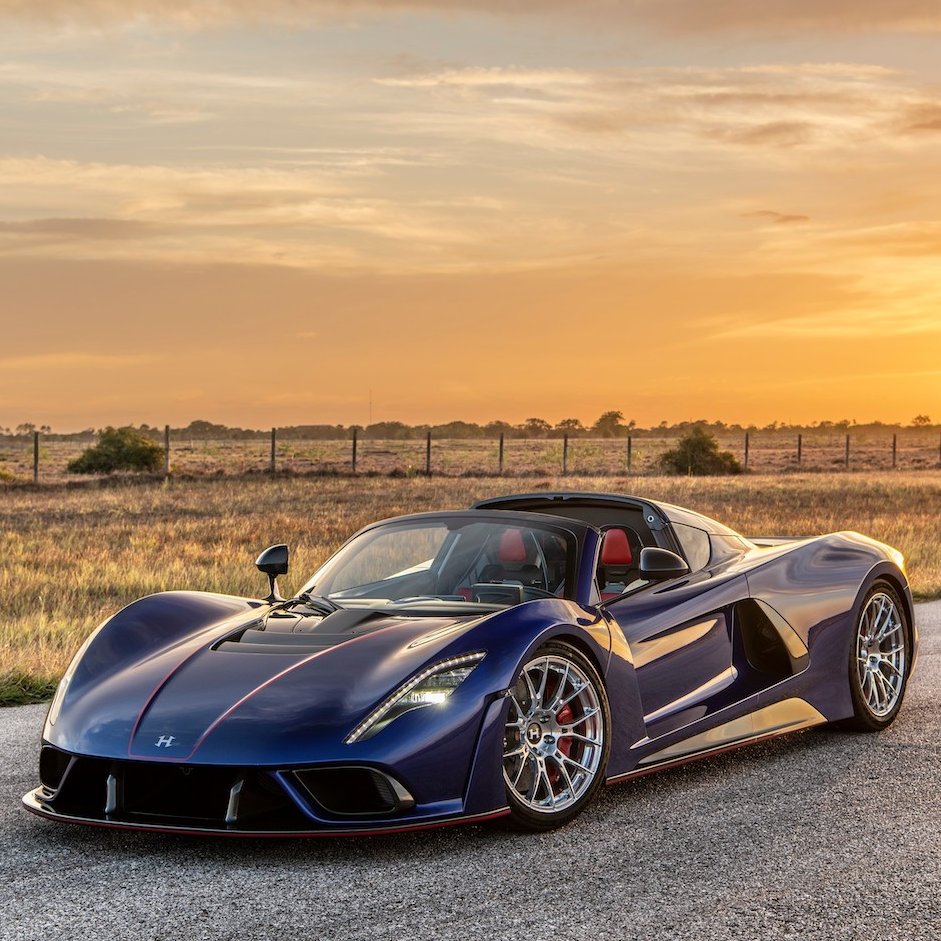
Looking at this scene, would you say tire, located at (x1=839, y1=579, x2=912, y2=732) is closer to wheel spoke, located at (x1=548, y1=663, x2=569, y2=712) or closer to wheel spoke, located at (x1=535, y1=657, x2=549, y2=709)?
→ wheel spoke, located at (x1=548, y1=663, x2=569, y2=712)

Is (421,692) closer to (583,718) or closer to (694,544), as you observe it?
(583,718)

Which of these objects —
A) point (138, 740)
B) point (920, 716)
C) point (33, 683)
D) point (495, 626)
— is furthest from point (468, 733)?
point (33, 683)

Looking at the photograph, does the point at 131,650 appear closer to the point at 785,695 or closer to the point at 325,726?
the point at 325,726

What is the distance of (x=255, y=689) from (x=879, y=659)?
12.8 feet

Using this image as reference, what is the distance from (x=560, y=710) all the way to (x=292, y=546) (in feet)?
53.0

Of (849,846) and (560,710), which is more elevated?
(560,710)

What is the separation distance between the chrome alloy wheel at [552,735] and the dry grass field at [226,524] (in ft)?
16.5

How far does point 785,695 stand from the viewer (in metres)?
6.94

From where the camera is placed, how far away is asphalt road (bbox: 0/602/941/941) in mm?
4375

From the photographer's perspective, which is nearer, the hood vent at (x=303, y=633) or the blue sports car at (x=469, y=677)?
the blue sports car at (x=469, y=677)

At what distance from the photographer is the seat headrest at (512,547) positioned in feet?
21.5

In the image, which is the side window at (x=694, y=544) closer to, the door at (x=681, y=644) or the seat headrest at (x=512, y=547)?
the door at (x=681, y=644)

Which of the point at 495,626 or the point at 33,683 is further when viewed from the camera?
the point at 33,683

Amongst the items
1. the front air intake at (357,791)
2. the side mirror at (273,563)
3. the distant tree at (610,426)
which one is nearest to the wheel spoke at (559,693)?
the front air intake at (357,791)
